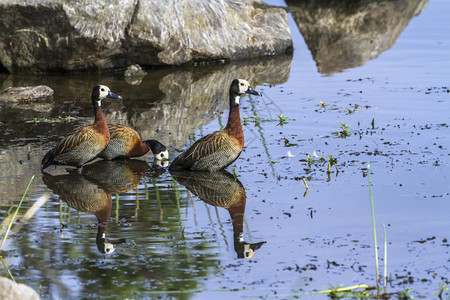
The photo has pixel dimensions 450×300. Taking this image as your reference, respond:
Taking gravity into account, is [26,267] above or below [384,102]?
below

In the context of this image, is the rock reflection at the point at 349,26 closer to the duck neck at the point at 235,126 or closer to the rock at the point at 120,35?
the rock at the point at 120,35

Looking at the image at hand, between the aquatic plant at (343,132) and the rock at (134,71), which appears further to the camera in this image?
the rock at (134,71)

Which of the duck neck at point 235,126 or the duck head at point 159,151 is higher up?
the duck neck at point 235,126

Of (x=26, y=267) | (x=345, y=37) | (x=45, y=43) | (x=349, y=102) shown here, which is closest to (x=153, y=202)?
(x=26, y=267)

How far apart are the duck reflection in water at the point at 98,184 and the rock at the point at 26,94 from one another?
151 inches

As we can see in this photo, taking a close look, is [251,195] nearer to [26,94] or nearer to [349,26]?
[26,94]

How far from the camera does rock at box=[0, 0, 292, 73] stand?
653 inches

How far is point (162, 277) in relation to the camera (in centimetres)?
754

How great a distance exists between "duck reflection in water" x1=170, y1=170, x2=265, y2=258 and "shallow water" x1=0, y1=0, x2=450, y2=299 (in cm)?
2

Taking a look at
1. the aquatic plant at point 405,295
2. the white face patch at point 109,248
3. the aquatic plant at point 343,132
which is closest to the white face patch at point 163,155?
the aquatic plant at point 343,132

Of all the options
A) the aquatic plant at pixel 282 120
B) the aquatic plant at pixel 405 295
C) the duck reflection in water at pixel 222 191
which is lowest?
the aquatic plant at pixel 405 295

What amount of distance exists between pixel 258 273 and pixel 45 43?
10.4 m

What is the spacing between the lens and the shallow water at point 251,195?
7.59m

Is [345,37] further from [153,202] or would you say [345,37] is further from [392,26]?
[153,202]
